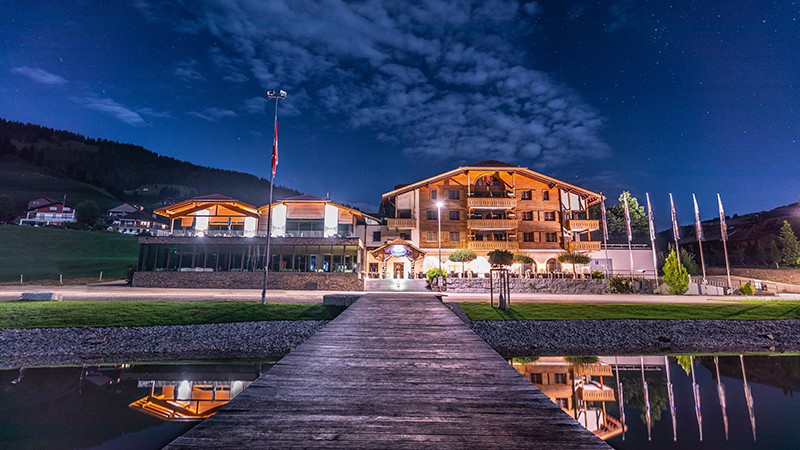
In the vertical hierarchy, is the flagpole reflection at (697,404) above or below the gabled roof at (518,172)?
below

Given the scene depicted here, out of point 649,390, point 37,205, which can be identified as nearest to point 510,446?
point 649,390

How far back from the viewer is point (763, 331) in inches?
741

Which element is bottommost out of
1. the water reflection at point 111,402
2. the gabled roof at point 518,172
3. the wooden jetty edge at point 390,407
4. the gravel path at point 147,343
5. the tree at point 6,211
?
the water reflection at point 111,402

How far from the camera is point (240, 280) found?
1336 inches

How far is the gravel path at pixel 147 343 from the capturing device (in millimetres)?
14383

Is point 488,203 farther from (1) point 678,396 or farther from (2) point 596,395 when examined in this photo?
(2) point 596,395

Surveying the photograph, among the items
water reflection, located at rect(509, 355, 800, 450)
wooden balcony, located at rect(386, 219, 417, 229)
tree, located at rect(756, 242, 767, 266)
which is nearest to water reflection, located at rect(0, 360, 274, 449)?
water reflection, located at rect(509, 355, 800, 450)

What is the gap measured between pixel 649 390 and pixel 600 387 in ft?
4.73

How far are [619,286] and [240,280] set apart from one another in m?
36.4

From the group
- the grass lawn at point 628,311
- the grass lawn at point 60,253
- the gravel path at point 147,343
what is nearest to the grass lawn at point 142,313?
the gravel path at point 147,343

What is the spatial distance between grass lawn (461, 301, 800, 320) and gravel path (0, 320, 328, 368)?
9.56 meters

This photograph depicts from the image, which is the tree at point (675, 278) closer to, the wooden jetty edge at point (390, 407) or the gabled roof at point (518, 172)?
the gabled roof at point (518, 172)

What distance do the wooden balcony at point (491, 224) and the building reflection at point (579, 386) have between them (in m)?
28.8

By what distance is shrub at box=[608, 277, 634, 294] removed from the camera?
111ft
